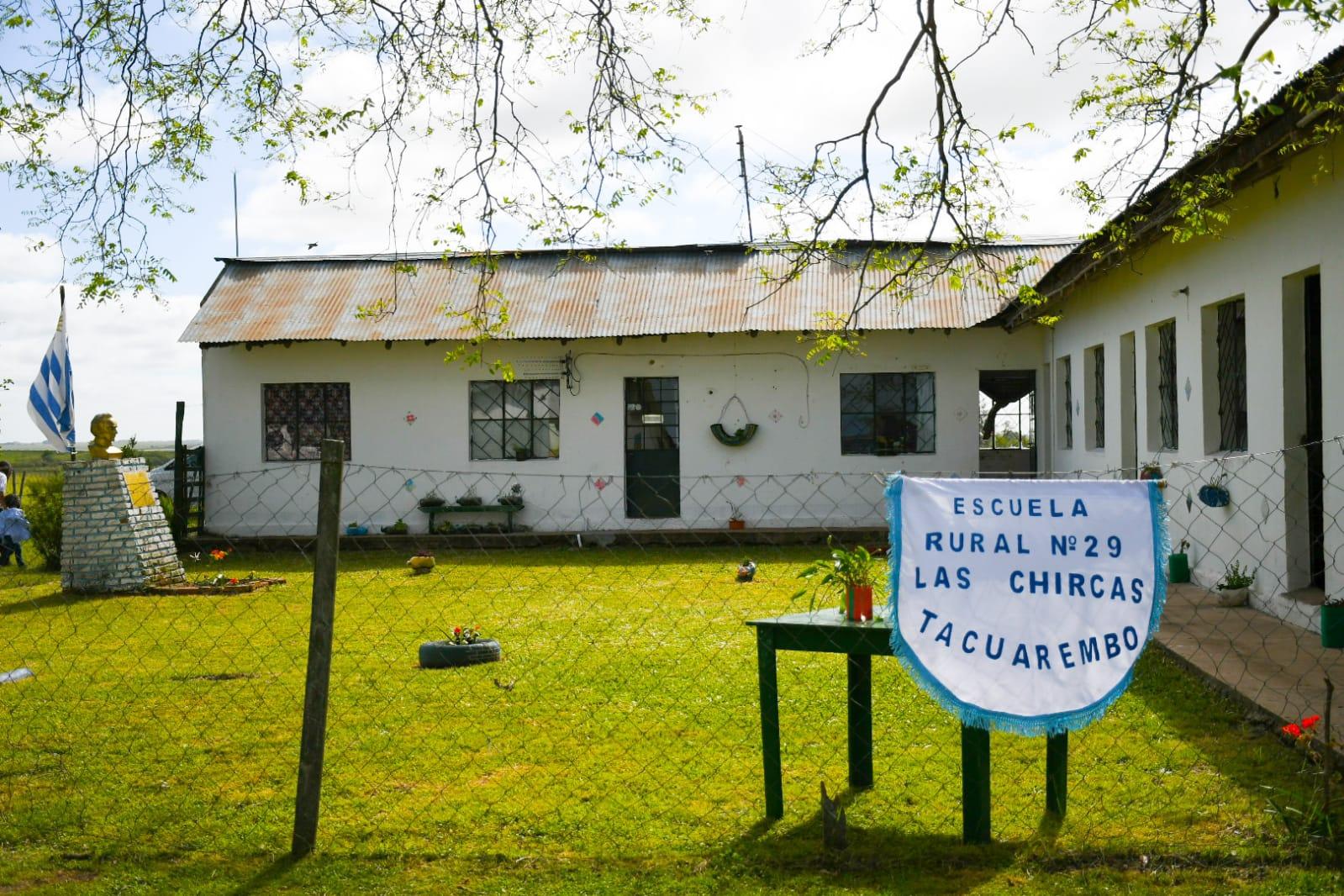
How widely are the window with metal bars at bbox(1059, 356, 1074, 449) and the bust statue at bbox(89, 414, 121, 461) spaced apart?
Result: 11196 millimetres

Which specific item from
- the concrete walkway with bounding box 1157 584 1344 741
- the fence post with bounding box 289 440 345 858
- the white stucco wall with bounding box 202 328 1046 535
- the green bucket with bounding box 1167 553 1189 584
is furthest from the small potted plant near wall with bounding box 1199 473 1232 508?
the white stucco wall with bounding box 202 328 1046 535

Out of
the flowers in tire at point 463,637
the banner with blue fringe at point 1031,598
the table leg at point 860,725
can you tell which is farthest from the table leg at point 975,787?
the flowers in tire at point 463,637

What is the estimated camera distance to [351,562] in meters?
15.1

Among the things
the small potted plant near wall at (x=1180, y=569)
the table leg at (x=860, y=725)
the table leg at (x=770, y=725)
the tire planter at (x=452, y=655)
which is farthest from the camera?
the small potted plant near wall at (x=1180, y=569)

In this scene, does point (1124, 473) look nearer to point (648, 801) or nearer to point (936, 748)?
point (936, 748)

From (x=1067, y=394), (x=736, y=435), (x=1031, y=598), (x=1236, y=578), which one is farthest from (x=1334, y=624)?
(x=736, y=435)

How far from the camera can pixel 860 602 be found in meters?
4.57

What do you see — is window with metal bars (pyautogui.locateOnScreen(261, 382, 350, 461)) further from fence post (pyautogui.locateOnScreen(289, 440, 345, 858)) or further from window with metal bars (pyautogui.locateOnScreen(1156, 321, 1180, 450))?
fence post (pyautogui.locateOnScreen(289, 440, 345, 858))

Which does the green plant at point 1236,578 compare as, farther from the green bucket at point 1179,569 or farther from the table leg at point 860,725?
the table leg at point 860,725

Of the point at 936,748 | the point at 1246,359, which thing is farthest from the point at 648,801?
the point at 1246,359

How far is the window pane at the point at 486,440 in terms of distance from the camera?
17.6 meters

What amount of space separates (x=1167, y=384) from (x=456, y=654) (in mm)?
7061

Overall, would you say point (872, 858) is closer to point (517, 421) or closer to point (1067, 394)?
point (1067, 394)

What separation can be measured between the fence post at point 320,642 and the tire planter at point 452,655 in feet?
Result: 11.8
